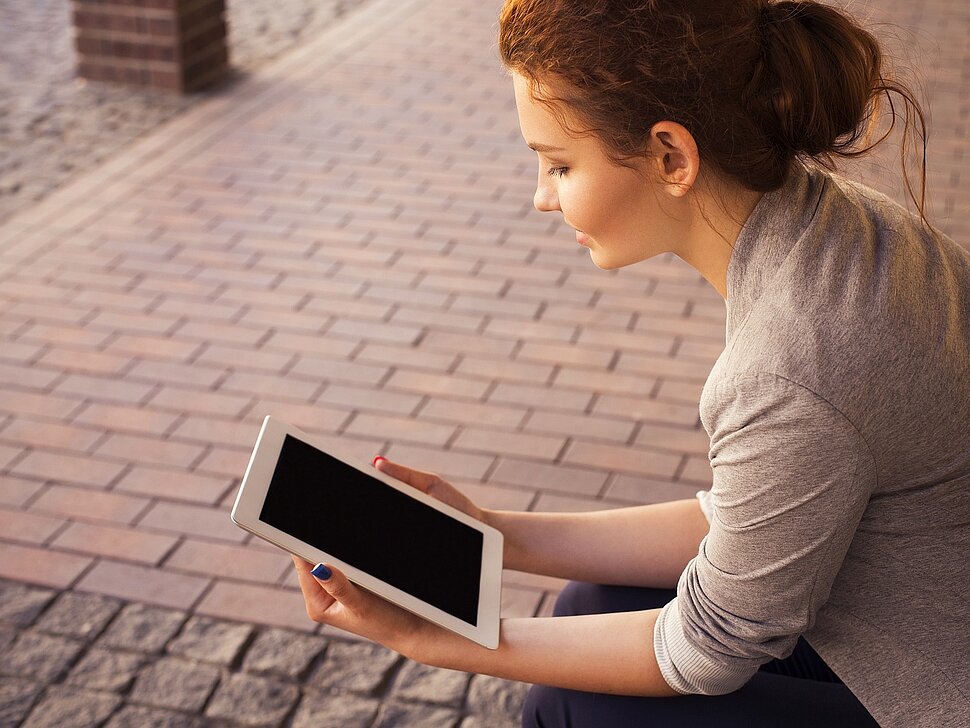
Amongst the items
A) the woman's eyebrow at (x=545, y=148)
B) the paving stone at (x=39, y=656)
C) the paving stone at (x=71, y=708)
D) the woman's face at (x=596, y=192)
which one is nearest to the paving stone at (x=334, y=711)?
the paving stone at (x=71, y=708)

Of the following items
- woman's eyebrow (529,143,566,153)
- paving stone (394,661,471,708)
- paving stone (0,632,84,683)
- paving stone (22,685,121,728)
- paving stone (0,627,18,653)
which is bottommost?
paving stone (0,627,18,653)

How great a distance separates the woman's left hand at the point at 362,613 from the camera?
171cm

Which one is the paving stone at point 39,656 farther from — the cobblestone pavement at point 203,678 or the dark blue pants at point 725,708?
the dark blue pants at point 725,708

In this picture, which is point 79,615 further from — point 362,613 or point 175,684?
A: point 362,613

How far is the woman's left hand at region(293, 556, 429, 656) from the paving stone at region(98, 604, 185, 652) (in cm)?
120

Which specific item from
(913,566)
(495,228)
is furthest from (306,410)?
(913,566)

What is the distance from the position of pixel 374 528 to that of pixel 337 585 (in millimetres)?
137

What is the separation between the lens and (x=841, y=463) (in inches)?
56.7

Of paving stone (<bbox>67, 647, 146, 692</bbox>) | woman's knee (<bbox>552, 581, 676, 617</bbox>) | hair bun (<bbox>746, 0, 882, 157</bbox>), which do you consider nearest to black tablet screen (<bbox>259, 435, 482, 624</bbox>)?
woman's knee (<bbox>552, 581, 676, 617</bbox>)

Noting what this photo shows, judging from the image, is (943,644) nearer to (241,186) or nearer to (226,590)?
(226,590)

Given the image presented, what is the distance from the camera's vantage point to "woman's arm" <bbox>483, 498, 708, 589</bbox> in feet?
6.67

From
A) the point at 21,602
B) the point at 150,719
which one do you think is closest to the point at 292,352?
the point at 21,602

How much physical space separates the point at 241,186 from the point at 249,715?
3.31 meters

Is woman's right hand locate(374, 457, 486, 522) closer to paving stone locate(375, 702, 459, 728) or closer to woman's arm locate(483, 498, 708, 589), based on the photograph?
woman's arm locate(483, 498, 708, 589)
